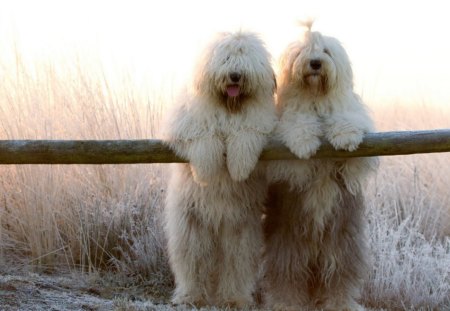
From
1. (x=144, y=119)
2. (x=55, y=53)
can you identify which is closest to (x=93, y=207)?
(x=144, y=119)

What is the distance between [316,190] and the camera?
18.1 ft

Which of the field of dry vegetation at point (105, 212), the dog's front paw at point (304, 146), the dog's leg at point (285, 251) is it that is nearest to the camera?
the dog's front paw at point (304, 146)

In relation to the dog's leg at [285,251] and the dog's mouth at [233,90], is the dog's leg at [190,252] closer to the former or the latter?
the dog's leg at [285,251]

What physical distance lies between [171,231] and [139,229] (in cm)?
120

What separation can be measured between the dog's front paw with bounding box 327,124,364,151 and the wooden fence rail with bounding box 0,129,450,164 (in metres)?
0.04

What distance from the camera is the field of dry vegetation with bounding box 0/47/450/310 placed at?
6668 mm

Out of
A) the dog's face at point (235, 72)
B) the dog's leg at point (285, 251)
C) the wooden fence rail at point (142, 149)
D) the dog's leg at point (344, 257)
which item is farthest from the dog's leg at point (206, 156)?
the dog's leg at point (344, 257)

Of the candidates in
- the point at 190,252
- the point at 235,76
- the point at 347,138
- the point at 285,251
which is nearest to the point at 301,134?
the point at 347,138

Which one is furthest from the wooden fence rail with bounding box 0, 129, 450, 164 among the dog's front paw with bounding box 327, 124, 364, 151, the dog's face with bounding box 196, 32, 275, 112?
the dog's face with bounding box 196, 32, 275, 112

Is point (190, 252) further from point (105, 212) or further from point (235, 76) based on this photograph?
point (105, 212)

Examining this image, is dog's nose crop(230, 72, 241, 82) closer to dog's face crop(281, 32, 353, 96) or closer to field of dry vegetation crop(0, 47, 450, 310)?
dog's face crop(281, 32, 353, 96)

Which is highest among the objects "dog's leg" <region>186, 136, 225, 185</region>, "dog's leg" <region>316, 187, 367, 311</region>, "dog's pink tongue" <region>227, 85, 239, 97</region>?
"dog's pink tongue" <region>227, 85, 239, 97</region>

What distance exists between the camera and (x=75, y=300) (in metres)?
5.71

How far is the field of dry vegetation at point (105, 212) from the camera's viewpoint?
21.9 feet
